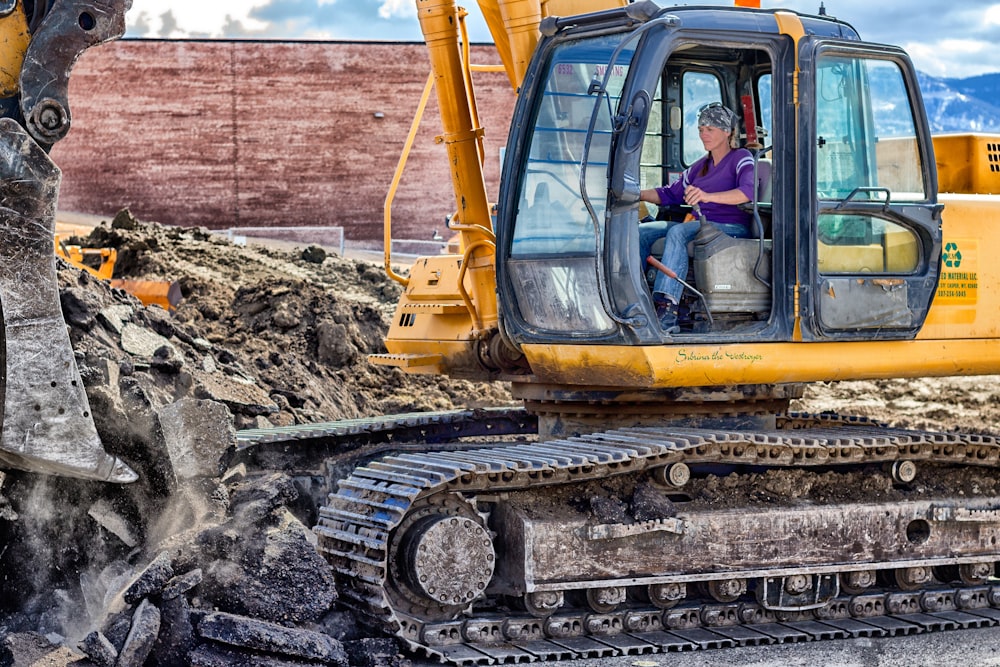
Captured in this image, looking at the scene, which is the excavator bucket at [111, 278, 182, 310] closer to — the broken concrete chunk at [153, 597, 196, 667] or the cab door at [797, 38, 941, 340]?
the broken concrete chunk at [153, 597, 196, 667]

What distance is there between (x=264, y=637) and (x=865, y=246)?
3.64 meters

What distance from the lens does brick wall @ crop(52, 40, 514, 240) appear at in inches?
1277

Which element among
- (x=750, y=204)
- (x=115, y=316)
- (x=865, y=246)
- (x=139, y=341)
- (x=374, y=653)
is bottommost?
(x=374, y=653)

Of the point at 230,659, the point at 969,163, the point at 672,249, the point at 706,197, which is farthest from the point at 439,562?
the point at 969,163

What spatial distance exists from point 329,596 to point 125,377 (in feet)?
5.65

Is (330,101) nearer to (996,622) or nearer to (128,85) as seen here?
(128,85)

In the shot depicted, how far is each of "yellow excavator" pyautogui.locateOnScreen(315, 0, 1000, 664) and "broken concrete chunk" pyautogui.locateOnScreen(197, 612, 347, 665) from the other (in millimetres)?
340

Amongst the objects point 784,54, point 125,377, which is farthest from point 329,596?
point 784,54

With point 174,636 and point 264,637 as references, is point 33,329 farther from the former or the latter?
point 264,637

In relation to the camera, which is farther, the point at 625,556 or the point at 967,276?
the point at 967,276

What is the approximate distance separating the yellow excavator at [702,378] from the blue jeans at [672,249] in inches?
2.6

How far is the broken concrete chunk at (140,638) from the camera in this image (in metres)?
5.49

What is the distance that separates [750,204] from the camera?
677 centimetres

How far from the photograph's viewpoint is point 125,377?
6.92 m
